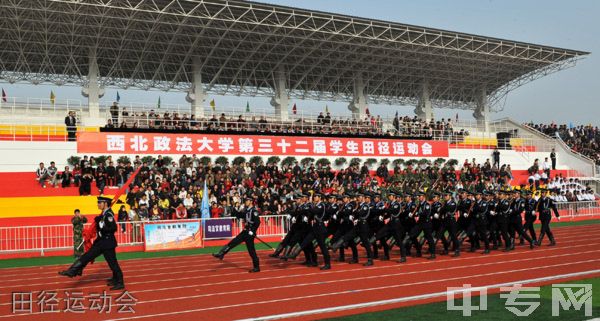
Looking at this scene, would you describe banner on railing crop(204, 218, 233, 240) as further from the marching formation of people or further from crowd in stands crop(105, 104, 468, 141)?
crowd in stands crop(105, 104, 468, 141)

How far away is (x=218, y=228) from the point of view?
2067 cm

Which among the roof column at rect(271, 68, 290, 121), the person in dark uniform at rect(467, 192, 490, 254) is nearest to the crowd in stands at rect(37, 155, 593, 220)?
the person in dark uniform at rect(467, 192, 490, 254)

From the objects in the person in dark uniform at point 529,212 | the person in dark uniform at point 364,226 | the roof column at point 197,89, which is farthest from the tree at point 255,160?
the person in dark uniform at point 364,226

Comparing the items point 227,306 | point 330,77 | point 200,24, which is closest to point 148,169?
point 200,24

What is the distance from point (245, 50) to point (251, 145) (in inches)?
408

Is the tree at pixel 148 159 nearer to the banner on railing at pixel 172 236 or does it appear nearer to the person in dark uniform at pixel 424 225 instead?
the banner on railing at pixel 172 236

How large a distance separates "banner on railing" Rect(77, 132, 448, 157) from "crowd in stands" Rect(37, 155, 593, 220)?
91 cm

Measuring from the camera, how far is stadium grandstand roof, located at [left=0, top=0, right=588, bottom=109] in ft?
110

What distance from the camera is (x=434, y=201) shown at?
16.2 m

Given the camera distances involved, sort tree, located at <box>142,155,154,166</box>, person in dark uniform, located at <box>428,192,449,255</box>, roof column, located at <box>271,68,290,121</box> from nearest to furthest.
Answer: person in dark uniform, located at <box>428,192,449,255</box>
tree, located at <box>142,155,154,166</box>
roof column, located at <box>271,68,290,121</box>

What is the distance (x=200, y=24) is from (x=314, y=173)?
11885mm

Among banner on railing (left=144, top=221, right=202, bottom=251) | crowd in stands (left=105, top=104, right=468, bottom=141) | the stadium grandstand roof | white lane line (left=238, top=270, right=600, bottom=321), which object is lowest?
white lane line (left=238, top=270, right=600, bottom=321)

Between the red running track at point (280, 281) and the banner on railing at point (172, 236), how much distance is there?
224 cm

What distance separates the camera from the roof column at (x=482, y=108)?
5378 centimetres
